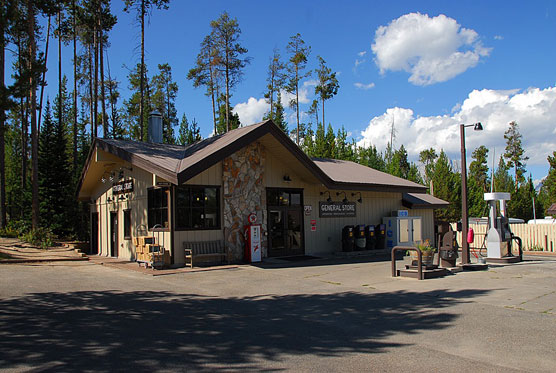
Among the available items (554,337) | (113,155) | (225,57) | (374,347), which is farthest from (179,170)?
(225,57)

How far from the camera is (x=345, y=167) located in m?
24.2

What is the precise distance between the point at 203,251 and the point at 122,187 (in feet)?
17.4

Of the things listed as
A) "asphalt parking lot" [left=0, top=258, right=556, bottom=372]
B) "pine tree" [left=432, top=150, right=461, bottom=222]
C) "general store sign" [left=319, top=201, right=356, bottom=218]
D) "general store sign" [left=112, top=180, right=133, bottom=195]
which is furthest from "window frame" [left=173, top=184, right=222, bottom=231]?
"pine tree" [left=432, top=150, right=461, bottom=222]

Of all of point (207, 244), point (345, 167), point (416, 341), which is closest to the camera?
point (416, 341)

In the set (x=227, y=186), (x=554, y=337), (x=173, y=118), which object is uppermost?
(x=173, y=118)

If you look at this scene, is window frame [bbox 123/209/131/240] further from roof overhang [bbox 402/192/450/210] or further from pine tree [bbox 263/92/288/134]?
pine tree [bbox 263/92/288/134]

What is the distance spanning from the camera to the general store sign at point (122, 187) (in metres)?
18.0

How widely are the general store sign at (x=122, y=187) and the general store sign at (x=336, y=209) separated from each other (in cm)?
788

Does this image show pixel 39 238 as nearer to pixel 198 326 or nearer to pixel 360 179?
Answer: pixel 360 179

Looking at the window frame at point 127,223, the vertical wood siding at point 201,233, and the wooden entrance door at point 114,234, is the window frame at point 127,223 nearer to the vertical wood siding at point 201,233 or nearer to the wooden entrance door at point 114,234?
the wooden entrance door at point 114,234

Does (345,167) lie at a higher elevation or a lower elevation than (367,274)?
higher

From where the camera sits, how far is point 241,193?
16844 millimetres

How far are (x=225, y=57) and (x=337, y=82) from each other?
17.2 m

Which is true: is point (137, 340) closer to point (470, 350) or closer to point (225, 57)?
point (470, 350)
